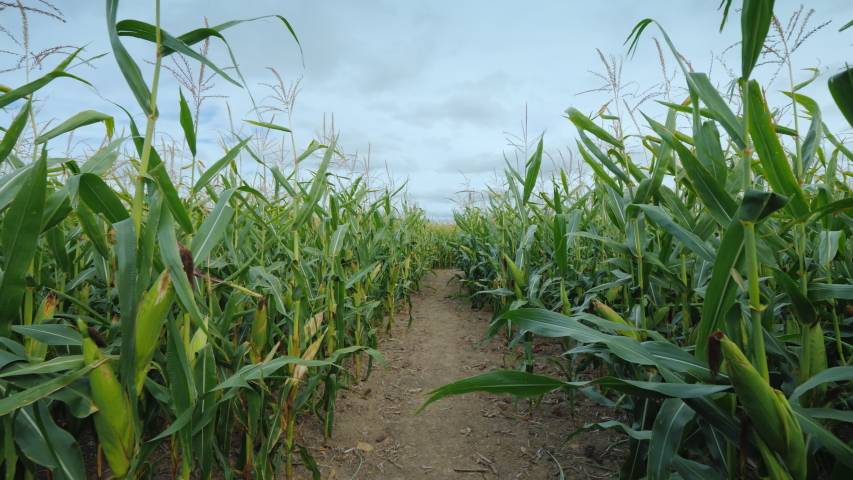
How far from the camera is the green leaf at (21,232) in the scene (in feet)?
2.76

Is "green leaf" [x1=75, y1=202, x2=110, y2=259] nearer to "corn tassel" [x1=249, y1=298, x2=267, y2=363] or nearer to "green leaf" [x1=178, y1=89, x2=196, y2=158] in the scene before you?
"green leaf" [x1=178, y1=89, x2=196, y2=158]

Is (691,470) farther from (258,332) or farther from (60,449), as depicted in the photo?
(60,449)

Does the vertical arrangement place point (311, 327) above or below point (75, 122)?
below

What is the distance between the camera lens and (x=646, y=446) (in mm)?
1162

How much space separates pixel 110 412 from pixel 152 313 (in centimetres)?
26

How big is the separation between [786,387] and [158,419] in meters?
2.32

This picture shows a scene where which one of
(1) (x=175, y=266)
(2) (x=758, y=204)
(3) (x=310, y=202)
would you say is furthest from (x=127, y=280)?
(2) (x=758, y=204)

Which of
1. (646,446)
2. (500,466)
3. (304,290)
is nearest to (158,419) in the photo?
(304,290)

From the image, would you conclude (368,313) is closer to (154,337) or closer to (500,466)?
(500,466)

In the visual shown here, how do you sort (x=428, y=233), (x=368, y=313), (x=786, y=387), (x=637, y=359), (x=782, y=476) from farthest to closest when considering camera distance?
(x=428, y=233) < (x=368, y=313) < (x=786, y=387) < (x=637, y=359) < (x=782, y=476)

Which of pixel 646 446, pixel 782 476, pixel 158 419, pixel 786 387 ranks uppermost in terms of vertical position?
pixel 786 387

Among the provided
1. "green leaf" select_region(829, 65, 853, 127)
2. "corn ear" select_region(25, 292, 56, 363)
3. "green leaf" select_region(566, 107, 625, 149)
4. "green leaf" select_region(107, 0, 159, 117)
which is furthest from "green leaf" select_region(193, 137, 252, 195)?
"green leaf" select_region(829, 65, 853, 127)

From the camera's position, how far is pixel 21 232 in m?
0.86

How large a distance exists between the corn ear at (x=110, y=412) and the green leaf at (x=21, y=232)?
16cm
